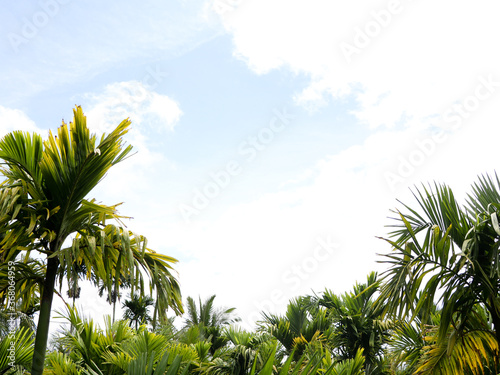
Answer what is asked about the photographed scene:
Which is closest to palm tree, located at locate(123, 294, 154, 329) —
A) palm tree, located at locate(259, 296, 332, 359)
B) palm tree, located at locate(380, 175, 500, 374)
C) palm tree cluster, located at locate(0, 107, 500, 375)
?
palm tree, located at locate(259, 296, 332, 359)

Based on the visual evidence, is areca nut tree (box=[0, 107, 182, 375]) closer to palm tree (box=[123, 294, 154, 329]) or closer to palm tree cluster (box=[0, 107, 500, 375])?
palm tree cluster (box=[0, 107, 500, 375])

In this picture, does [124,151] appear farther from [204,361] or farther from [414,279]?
[204,361]

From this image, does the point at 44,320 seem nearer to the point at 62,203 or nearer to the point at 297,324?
the point at 62,203

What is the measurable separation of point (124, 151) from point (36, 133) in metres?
0.86

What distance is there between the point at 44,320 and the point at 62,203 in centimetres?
110

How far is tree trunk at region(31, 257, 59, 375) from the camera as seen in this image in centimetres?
361

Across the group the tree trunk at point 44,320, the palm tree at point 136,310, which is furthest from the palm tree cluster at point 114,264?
the palm tree at point 136,310

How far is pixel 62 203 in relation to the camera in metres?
4.11

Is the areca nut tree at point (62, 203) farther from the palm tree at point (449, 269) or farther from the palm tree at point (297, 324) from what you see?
the palm tree at point (297, 324)

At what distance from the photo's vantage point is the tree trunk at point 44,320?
3.61 meters

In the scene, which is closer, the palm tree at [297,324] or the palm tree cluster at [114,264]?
the palm tree cluster at [114,264]

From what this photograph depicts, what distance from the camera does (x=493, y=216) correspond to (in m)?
4.45

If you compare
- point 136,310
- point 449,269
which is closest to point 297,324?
point 449,269

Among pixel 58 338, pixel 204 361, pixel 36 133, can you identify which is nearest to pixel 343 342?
pixel 204 361
